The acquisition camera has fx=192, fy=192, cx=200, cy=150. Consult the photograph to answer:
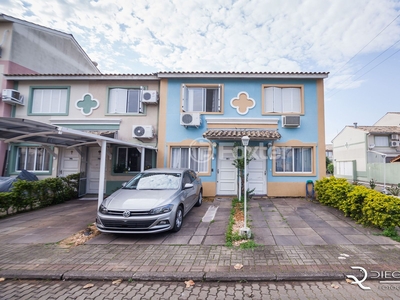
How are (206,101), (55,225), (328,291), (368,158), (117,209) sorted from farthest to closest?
(368,158) < (206,101) < (55,225) < (117,209) < (328,291)

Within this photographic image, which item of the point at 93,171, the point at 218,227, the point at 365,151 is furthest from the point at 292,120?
the point at 365,151

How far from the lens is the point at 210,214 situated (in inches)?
254

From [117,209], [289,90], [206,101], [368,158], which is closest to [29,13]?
[206,101]

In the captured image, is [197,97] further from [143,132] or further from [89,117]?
[89,117]

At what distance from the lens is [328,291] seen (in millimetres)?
2824

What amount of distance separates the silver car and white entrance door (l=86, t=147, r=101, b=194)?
5178 mm

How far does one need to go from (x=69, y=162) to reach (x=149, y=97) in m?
5.27

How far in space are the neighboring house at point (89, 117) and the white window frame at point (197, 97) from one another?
5.06 feet

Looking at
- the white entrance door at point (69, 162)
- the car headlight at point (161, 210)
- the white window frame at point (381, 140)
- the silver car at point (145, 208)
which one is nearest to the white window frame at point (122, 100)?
the white entrance door at point (69, 162)

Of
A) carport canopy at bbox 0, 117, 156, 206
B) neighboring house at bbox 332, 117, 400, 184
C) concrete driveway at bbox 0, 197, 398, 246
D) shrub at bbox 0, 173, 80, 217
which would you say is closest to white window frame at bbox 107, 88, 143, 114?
carport canopy at bbox 0, 117, 156, 206

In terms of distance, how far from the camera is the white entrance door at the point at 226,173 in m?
9.05

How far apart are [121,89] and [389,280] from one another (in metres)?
11.0

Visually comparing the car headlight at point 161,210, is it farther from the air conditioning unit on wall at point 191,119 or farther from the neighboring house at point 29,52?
the neighboring house at point 29,52

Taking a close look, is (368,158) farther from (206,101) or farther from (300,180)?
(206,101)
